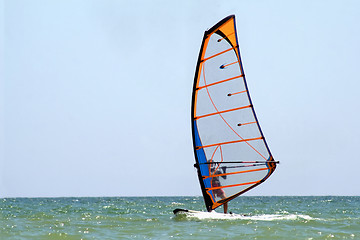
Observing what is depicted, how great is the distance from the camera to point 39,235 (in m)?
11.2

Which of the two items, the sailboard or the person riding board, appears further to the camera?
the person riding board

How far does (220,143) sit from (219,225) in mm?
2448

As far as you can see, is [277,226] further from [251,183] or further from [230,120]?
[230,120]

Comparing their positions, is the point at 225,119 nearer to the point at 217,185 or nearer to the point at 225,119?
the point at 225,119

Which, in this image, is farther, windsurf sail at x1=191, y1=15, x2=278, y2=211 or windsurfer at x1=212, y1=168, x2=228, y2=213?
windsurfer at x1=212, y1=168, x2=228, y2=213

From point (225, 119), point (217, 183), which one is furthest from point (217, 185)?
point (225, 119)

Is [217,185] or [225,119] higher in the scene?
[225,119]

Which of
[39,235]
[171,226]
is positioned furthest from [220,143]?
[39,235]

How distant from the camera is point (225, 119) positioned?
14.1m

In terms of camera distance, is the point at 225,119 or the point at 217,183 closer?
the point at 225,119

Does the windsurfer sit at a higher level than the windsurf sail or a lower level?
lower

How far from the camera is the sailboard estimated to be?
46.2ft

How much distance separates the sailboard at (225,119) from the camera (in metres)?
14.1

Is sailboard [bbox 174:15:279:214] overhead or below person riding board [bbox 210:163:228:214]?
overhead
